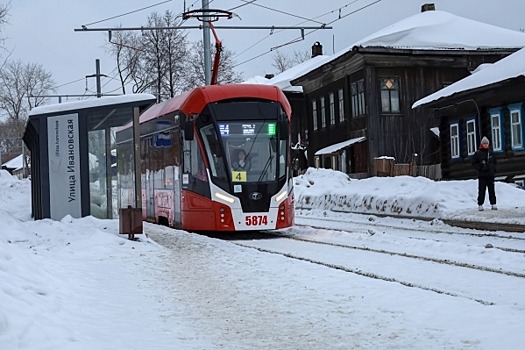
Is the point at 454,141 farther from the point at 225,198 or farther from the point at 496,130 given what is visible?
the point at 225,198

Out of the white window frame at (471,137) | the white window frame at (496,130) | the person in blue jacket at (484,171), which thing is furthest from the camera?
the white window frame at (471,137)

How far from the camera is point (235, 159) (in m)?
17.5

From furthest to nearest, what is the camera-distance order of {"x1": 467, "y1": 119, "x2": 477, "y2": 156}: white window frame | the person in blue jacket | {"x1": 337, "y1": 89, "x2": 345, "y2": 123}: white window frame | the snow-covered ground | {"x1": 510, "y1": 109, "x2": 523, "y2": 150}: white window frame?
{"x1": 337, "y1": 89, "x2": 345, "y2": 123}: white window frame, {"x1": 467, "y1": 119, "x2": 477, "y2": 156}: white window frame, {"x1": 510, "y1": 109, "x2": 523, "y2": 150}: white window frame, the person in blue jacket, the snow-covered ground

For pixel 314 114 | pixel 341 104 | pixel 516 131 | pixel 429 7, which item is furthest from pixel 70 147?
pixel 429 7

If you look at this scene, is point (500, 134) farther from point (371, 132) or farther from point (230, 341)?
point (230, 341)

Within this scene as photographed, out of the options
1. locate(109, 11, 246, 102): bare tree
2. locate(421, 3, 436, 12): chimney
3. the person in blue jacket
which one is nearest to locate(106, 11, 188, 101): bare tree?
locate(109, 11, 246, 102): bare tree

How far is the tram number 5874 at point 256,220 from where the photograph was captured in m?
17.2

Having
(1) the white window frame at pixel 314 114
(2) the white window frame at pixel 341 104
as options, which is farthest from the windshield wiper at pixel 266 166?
(1) the white window frame at pixel 314 114

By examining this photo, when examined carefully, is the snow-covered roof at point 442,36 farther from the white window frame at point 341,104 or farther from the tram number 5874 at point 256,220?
the tram number 5874 at point 256,220

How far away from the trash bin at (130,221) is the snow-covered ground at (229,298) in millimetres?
515

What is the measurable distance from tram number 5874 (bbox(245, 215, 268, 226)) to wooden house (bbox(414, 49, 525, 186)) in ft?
42.0

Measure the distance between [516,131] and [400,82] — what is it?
41.4 feet

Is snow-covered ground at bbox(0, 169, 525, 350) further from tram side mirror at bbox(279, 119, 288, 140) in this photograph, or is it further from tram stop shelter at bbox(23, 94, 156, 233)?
tram side mirror at bbox(279, 119, 288, 140)

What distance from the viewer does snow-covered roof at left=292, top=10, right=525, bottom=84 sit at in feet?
138
